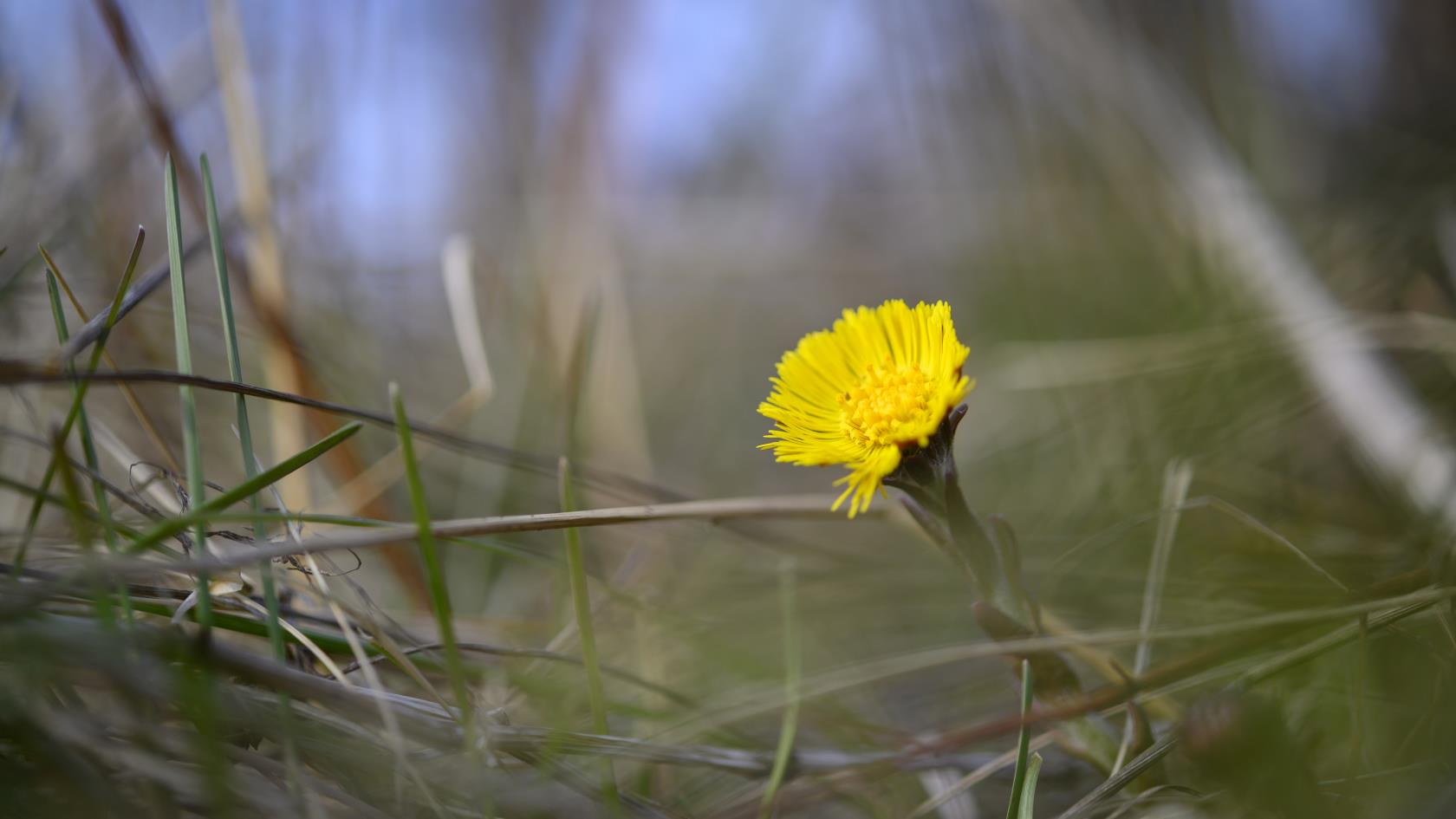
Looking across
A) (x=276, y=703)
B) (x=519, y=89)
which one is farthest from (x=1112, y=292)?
(x=519, y=89)

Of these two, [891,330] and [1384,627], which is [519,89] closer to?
[891,330]

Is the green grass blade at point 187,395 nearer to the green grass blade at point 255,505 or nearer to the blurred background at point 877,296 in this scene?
the green grass blade at point 255,505

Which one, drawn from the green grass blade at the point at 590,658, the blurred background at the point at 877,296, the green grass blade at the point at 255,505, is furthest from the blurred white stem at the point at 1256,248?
the green grass blade at the point at 255,505

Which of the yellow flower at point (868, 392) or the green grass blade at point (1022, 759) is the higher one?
the yellow flower at point (868, 392)

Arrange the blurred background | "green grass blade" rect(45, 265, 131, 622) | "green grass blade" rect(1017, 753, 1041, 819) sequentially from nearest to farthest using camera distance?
"green grass blade" rect(45, 265, 131, 622) < "green grass blade" rect(1017, 753, 1041, 819) < the blurred background

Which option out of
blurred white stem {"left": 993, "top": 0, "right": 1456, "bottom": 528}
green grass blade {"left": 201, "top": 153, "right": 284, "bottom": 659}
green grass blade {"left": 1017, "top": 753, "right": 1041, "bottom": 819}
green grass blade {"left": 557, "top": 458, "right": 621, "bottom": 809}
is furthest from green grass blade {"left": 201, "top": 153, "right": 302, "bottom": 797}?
blurred white stem {"left": 993, "top": 0, "right": 1456, "bottom": 528}

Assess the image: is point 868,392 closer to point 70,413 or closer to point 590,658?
point 590,658

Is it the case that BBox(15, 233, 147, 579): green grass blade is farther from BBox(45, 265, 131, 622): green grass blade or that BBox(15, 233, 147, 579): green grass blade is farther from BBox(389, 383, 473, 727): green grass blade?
BBox(389, 383, 473, 727): green grass blade
